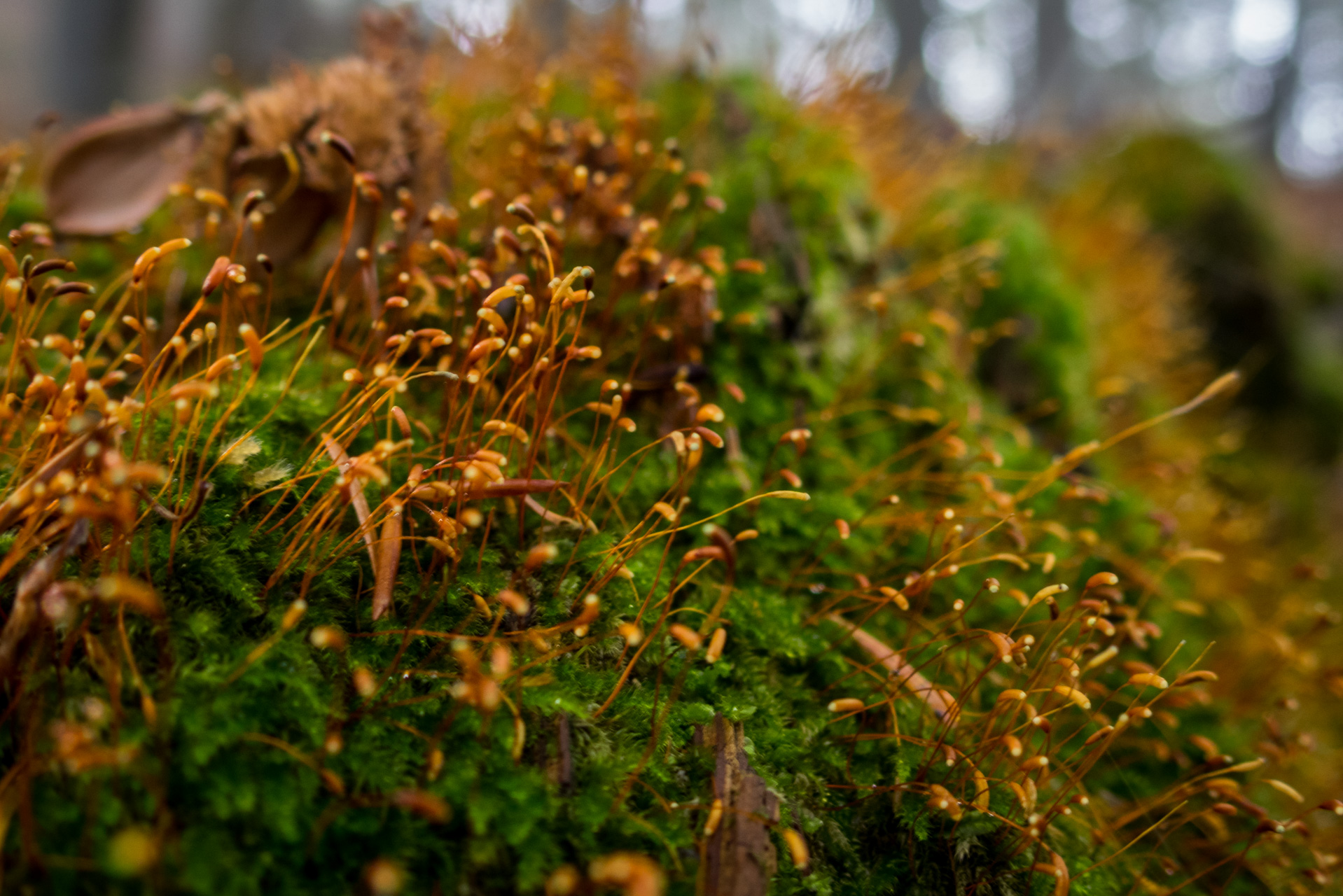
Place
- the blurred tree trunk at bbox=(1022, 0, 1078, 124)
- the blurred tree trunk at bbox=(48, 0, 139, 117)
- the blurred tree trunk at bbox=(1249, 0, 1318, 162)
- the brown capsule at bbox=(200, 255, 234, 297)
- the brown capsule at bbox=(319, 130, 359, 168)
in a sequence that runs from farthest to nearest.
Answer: the blurred tree trunk at bbox=(1022, 0, 1078, 124) → the blurred tree trunk at bbox=(1249, 0, 1318, 162) → the blurred tree trunk at bbox=(48, 0, 139, 117) → the brown capsule at bbox=(319, 130, 359, 168) → the brown capsule at bbox=(200, 255, 234, 297)

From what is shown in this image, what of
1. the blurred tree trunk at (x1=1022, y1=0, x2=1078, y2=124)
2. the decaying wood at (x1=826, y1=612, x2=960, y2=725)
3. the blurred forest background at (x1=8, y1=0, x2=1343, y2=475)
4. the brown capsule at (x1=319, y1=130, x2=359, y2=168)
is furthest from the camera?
the blurred tree trunk at (x1=1022, y1=0, x2=1078, y2=124)

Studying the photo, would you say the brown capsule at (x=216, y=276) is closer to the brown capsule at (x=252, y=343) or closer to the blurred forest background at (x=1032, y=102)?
the brown capsule at (x=252, y=343)

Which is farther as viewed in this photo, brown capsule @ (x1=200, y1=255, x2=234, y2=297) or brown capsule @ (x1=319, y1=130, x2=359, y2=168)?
brown capsule @ (x1=319, y1=130, x2=359, y2=168)

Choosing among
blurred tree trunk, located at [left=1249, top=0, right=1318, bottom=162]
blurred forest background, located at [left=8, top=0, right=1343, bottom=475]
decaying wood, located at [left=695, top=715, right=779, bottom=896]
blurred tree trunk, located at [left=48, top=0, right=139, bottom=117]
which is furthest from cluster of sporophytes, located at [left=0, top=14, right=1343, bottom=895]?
blurred tree trunk, located at [left=1249, top=0, right=1318, bottom=162]

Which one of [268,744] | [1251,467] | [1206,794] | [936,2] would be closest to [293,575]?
[268,744]

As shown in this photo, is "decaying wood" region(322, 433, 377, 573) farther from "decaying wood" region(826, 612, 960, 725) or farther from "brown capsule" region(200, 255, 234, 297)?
"decaying wood" region(826, 612, 960, 725)

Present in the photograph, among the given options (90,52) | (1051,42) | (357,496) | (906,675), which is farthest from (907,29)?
(357,496)

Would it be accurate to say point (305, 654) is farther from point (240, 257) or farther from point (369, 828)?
point (240, 257)

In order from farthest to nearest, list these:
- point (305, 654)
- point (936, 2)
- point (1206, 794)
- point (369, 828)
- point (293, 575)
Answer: point (936, 2)
point (1206, 794)
point (293, 575)
point (305, 654)
point (369, 828)
